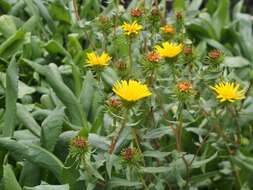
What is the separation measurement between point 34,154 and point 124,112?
1.39 ft

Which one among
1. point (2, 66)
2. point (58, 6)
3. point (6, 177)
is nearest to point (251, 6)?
point (58, 6)

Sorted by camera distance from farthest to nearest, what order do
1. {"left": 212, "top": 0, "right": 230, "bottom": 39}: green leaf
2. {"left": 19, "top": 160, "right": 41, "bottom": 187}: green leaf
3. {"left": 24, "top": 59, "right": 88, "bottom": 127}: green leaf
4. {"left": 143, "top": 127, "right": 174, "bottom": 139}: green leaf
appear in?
{"left": 212, "top": 0, "right": 230, "bottom": 39}: green leaf, {"left": 24, "top": 59, "right": 88, "bottom": 127}: green leaf, {"left": 19, "top": 160, "right": 41, "bottom": 187}: green leaf, {"left": 143, "top": 127, "right": 174, "bottom": 139}: green leaf

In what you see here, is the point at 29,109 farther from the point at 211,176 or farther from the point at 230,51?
the point at 230,51

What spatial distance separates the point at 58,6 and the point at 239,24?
40.9 inches

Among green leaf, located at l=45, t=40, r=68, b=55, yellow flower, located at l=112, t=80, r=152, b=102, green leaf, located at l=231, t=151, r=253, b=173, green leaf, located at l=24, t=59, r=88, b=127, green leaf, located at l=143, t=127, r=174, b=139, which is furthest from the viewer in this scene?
green leaf, located at l=45, t=40, r=68, b=55

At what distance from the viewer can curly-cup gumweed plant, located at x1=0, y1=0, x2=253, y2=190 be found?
1.66 meters

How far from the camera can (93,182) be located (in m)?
1.68

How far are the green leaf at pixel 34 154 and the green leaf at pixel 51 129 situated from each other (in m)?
0.10

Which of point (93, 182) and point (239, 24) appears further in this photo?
point (239, 24)

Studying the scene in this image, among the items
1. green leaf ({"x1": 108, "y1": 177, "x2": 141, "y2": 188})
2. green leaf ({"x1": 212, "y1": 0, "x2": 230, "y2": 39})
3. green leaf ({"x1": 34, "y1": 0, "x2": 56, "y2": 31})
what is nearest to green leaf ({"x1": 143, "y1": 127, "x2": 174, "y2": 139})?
green leaf ({"x1": 108, "y1": 177, "x2": 141, "y2": 188})

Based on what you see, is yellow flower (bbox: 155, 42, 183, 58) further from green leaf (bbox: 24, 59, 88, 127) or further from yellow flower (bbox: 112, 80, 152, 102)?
green leaf (bbox: 24, 59, 88, 127)

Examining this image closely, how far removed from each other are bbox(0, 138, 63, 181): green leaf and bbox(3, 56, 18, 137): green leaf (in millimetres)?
129

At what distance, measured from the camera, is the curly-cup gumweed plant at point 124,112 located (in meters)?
1.66

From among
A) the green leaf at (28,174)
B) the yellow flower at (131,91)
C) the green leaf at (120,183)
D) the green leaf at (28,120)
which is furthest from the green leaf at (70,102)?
the yellow flower at (131,91)
